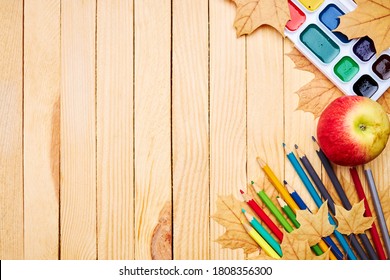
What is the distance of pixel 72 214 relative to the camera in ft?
3.10

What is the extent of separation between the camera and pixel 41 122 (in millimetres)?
948

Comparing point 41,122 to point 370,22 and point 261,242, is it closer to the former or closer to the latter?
point 261,242

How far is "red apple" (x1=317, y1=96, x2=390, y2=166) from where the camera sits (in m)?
0.86

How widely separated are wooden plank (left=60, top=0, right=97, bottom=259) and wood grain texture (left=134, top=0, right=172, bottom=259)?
0.08 meters

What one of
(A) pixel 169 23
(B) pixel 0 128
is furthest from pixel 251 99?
(B) pixel 0 128

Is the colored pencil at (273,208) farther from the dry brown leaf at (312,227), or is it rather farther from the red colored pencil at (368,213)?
the red colored pencil at (368,213)

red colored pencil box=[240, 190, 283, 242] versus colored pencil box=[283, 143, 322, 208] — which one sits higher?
colored pencil box=[283, 143, 322, 208]

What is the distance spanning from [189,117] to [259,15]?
202 millimetres

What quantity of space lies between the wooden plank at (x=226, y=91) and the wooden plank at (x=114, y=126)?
0.14 meters

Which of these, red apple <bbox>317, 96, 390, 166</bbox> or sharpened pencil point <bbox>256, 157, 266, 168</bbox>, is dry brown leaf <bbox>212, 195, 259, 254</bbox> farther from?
red apple <bbox>317, 96, 390, 166</bbox>

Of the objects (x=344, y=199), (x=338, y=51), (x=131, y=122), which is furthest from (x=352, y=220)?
(x=131, y=122)

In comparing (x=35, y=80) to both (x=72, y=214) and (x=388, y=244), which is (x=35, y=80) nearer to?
(x=72, y=214)

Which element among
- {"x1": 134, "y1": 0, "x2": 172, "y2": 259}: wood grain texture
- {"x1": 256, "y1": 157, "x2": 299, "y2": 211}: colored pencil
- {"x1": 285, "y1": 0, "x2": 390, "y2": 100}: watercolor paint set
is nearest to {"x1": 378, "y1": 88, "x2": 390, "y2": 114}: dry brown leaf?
{"x1": 285, "y1": 0, "x2": 390, "y2": 100}: watercolor paint set
